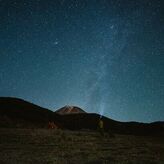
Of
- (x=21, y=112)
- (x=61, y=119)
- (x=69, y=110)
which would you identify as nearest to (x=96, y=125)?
(x=61, y=119)

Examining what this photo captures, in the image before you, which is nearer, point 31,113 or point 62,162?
point 62,162

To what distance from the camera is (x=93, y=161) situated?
62.1ft

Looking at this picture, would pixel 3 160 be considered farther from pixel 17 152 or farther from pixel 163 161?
pixel 163 161

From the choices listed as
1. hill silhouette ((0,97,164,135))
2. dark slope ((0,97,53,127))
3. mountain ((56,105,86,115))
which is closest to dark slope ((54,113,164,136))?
hill silhouette ((0,97,164,135))

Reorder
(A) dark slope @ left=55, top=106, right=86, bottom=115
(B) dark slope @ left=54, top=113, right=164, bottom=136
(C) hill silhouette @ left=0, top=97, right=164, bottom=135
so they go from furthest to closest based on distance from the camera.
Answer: (A) dark slope @ left=55, top=106, right=86, bottom=115 < (B) dark slope @ left=54, top=113, right=164, bottom=136 < (C) hill silhouette @ left=0, top=97, right=164, bottom=135

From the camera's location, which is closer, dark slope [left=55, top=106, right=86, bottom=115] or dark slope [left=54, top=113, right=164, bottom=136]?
dark slope [left=54, top=113, right=164, bottom=136]

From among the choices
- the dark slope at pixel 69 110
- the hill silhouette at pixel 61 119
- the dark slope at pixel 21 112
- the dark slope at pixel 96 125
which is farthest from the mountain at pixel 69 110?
the dark slope at pixel 21 112

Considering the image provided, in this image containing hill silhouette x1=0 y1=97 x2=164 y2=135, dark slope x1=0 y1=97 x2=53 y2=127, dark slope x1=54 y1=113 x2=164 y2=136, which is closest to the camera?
dark slope x1=0 y1=97 x2=53 y2=127

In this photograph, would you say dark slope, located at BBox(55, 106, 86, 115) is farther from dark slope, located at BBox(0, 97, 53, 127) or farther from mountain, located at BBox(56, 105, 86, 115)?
dark slope, located at BBox(0, 97, 53, 127)

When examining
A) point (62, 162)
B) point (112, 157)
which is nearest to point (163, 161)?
point (112, 157)

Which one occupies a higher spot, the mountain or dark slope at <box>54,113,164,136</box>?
the mountain

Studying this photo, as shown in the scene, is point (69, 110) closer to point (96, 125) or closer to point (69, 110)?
point (69, 110)

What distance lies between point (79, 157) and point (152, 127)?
7616cm

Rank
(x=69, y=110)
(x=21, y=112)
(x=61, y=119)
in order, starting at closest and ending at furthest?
(x=21, y=112) → (x=61, y=119) → (x=69, y=110)
